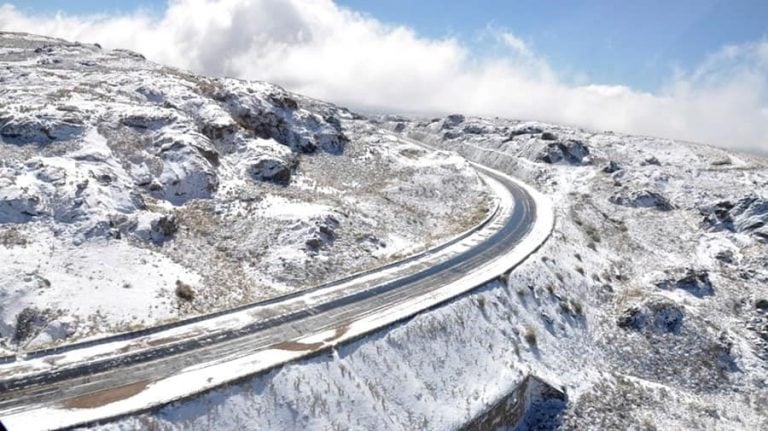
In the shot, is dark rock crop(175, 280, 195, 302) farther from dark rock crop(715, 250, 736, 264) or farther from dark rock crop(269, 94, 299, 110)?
dark rock crop(715, 250, 736, 264)

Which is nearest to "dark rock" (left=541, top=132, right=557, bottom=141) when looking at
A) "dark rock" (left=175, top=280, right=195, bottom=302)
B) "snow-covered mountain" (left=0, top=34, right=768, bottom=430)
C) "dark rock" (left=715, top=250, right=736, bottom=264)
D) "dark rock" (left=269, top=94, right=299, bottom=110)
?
"snow-covered mountain" (left=0, top=34, right=768, bottom=430)

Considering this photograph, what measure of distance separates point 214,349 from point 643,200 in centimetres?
6486

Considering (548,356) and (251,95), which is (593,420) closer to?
(548,356)

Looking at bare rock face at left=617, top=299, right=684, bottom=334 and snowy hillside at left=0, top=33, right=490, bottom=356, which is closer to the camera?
snowy hillside at left=0, top=33, right=490, bottom=356

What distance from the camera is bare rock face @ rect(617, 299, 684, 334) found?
35719mm

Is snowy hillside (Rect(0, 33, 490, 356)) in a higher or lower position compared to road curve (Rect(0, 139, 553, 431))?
higher

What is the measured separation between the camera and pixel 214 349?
22.4 m

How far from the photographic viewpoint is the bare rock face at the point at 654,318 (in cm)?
3572

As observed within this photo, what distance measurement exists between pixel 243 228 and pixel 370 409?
20.5 m

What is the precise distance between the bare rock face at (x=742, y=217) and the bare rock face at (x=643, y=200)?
523cm

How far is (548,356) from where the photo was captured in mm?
29859

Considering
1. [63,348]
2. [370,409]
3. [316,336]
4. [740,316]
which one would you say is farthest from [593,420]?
[63,348]

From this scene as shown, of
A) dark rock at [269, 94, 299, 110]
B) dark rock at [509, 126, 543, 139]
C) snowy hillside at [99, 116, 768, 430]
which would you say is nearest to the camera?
snowy hillside at [99, 116, 768, 430]

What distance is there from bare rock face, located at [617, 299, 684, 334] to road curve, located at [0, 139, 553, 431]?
383 inches
